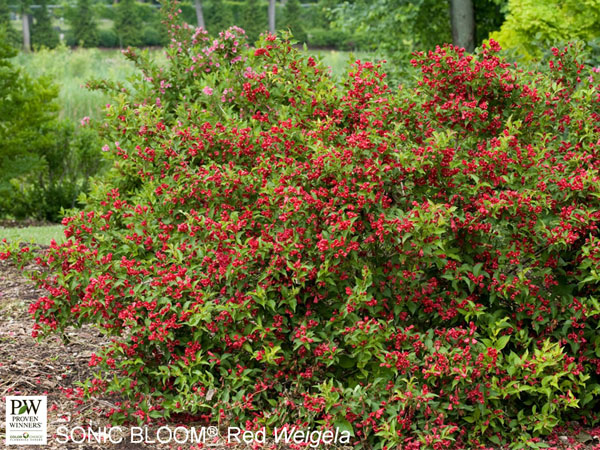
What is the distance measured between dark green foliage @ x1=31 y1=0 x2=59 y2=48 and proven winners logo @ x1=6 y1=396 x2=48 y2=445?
3060cm

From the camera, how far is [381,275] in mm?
3387

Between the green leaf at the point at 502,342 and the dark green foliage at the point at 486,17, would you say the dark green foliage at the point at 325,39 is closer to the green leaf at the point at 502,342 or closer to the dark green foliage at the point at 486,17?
the dark green foliage at the point at 486,17

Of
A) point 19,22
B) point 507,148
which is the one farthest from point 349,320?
point 19,22

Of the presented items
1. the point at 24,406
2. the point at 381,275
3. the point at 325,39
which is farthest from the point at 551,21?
the point at 325,39

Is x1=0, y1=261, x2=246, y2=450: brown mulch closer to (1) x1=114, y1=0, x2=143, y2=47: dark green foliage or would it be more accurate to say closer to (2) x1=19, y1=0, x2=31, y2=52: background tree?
(2) x1=19, y1=0, x2=31, y2=52: background tree

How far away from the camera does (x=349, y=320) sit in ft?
11.1

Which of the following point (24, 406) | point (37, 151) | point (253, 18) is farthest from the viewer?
point (253, 18)

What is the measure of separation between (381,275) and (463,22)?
8757 mm

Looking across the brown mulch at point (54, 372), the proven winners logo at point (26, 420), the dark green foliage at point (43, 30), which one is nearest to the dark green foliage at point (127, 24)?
the dark green foliage at point (43, 30)

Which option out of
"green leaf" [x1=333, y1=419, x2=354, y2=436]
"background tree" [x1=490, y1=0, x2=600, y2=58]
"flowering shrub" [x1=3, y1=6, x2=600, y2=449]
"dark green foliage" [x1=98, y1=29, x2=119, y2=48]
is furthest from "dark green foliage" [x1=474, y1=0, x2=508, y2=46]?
"dark green foliage" [x1=98, y1=29, x2=119, y2=48]

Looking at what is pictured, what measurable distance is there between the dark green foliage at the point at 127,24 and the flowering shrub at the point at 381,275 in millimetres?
30197

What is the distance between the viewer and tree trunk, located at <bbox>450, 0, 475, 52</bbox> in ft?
36.8

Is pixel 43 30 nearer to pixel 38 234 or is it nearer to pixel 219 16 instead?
pixel 219 16

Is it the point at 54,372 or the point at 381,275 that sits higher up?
the point at 381,275
